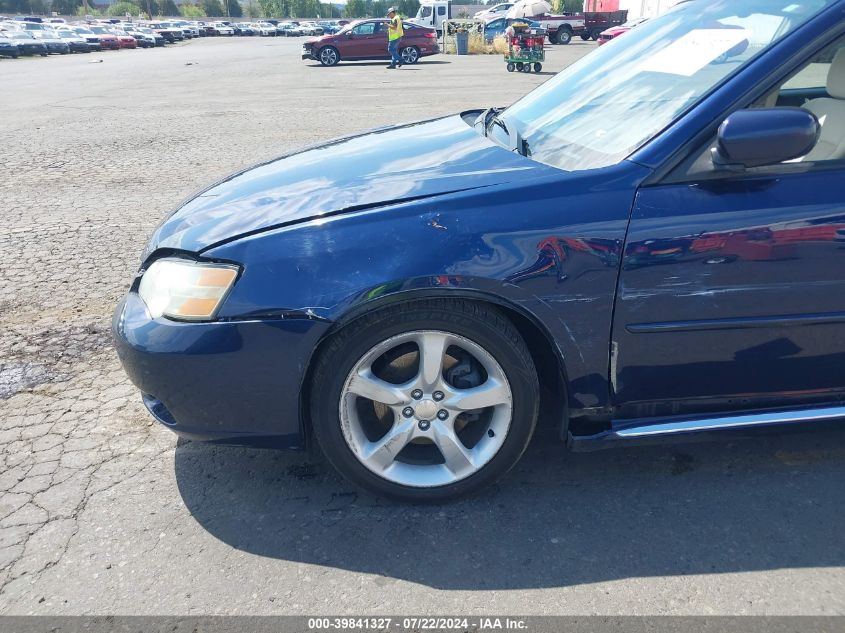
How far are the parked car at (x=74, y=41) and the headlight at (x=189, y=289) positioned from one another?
148 feet

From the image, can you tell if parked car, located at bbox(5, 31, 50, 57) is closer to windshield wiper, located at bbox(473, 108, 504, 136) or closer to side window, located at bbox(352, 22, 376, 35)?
side window, located at bbox(352, 22, 376, 35)

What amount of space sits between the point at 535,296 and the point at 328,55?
81.6 ft

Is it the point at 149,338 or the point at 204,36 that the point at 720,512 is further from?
the point at 204,36

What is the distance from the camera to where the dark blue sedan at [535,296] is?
86.9 inches

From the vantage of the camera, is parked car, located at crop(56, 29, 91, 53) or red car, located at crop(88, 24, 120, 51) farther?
red car, located at crop(88, 24, 120, 51)

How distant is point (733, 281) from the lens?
7.33 ft

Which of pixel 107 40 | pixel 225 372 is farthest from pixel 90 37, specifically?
pixel 225 372

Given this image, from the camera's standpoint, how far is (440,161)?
2.70 metres

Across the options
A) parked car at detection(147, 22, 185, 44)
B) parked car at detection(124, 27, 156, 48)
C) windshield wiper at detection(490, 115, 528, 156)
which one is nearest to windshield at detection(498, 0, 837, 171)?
windshield wiper at detection(490, 115, 528, 156)

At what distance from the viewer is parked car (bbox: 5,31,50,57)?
114 ft

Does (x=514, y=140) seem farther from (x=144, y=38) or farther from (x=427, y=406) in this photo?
(x=144, y=38)

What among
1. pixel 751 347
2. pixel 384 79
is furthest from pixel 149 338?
pixel 384 79

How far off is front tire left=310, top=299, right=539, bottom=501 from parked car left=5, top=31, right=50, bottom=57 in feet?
131

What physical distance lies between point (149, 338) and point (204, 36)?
7129cm
